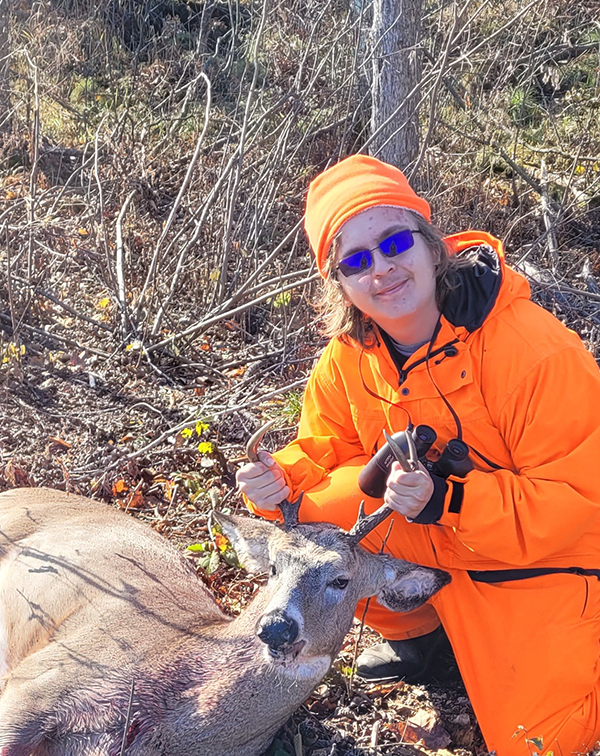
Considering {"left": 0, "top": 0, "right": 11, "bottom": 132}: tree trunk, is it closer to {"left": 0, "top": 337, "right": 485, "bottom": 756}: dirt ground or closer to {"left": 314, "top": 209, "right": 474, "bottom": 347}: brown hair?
{"left": 0, "top": 337, "right": 485, "bottom": 756}: dirt ground

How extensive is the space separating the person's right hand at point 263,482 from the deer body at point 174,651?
84 mm

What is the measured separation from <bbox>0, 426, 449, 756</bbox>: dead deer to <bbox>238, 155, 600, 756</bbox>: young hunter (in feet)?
0.68

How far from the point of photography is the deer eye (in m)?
2.76

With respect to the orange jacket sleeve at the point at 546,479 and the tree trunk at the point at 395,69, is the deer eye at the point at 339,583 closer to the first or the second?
the orange jacket sleeve at the point at 546,479

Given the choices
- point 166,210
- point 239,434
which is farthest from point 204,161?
point 239,434

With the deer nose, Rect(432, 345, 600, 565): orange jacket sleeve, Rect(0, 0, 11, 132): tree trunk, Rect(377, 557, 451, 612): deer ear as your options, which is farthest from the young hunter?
Rect(0, 0, 11, 132): tree trunk

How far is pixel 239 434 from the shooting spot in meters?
4.47

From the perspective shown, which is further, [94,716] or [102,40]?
[102,40]

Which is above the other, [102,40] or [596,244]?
[102,40]

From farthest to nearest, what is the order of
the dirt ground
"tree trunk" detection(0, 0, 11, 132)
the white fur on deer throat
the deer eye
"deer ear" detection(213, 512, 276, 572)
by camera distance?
"tree trunk" detection(0, 0, 11, 132), the white fur on deer throat, the dirt ground, "deer ear" detection(213, 512, 276, 572), the deer eye

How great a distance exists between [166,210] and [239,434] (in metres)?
2.96

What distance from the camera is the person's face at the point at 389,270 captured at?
9.47ft

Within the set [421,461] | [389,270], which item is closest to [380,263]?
[389,270]

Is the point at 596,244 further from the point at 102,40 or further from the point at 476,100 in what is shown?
the point at 102,40
